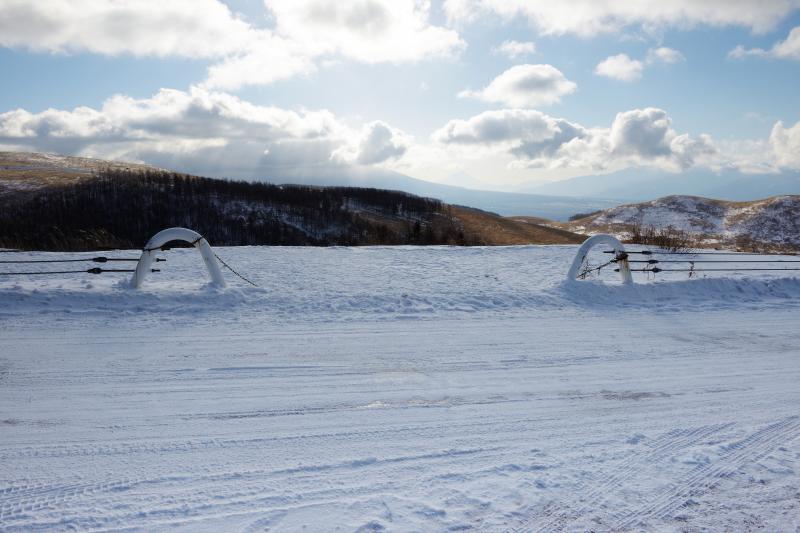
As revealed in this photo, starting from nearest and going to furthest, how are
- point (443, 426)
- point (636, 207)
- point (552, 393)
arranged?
point (443, 426), point (552, 393), point (636, 207)

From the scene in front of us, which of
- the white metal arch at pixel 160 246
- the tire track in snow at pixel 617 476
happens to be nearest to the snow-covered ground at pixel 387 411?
the tire track in snow at pixel 617 476

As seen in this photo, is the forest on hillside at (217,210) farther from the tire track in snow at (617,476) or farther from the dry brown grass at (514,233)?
the tire track in snow at (617,476)

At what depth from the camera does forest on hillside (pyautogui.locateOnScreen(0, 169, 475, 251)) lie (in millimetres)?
61938

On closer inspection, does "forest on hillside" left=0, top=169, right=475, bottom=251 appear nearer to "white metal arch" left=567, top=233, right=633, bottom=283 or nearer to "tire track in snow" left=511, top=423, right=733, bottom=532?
"white metal arch" left=567, top=233, right=633, bottom=283

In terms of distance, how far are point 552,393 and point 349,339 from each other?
104 inches

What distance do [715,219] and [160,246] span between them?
67.8 meters

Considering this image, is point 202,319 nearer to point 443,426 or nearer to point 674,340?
point 443,426

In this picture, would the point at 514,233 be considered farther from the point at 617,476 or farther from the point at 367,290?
the point at 617,476

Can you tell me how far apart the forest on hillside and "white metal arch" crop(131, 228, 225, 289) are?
Result: 4488 cm

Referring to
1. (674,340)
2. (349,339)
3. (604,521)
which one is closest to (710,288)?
(674,340)

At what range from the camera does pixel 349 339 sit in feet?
20.6

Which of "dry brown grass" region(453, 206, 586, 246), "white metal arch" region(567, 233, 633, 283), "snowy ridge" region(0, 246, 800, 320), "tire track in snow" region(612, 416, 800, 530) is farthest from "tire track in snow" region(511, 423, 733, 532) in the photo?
"dry brown grass" region(453, 206, 586, 246)

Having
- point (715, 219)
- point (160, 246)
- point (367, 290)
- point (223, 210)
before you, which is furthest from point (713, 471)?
point (223, 210)

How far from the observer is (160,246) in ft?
27.4
